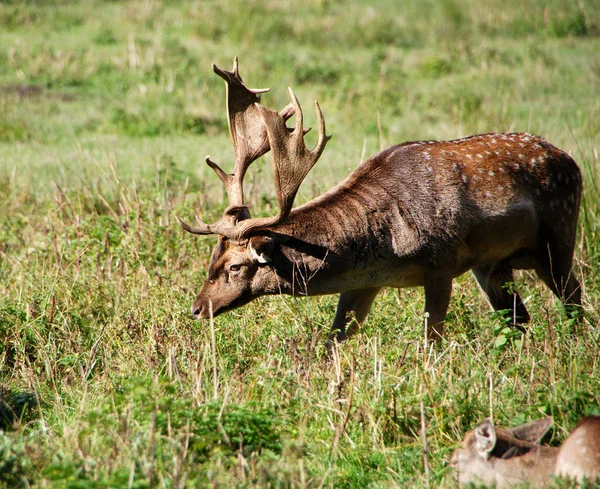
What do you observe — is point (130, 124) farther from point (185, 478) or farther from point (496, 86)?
point (185, 478)

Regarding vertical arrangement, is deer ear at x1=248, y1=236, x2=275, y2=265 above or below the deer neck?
above

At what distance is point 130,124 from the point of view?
39.2 feet

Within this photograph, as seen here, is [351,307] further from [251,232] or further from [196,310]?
[196,310]

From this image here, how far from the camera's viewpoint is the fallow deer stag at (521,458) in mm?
3684

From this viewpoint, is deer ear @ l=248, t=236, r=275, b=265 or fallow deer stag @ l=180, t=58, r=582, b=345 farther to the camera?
fallow deer stag @ l=180, t=58, r=582, b=345

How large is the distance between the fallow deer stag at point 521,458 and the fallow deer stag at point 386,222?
153 centimetres

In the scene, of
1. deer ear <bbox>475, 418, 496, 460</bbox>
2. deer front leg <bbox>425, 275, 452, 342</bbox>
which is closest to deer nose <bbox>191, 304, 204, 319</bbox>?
deer front leg <bbox>425, 275, 452, 342</bbox>

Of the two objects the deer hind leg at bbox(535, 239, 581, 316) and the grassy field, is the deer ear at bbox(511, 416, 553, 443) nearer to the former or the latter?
the grassy field

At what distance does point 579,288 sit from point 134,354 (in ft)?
10.3

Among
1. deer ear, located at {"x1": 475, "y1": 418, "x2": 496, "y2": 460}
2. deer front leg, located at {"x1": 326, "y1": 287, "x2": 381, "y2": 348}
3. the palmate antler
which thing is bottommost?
deer front leg, located at {"x1": 326, "y1": 287, "x2": 381, "y2": 348}

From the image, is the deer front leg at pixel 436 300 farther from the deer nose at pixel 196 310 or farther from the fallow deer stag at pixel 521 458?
the fallow deer stag at pixel 521 458

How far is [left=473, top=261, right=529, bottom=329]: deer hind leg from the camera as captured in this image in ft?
20.7

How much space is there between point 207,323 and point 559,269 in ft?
8.10

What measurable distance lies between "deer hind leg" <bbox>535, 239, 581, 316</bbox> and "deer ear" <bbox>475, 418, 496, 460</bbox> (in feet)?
8.07
